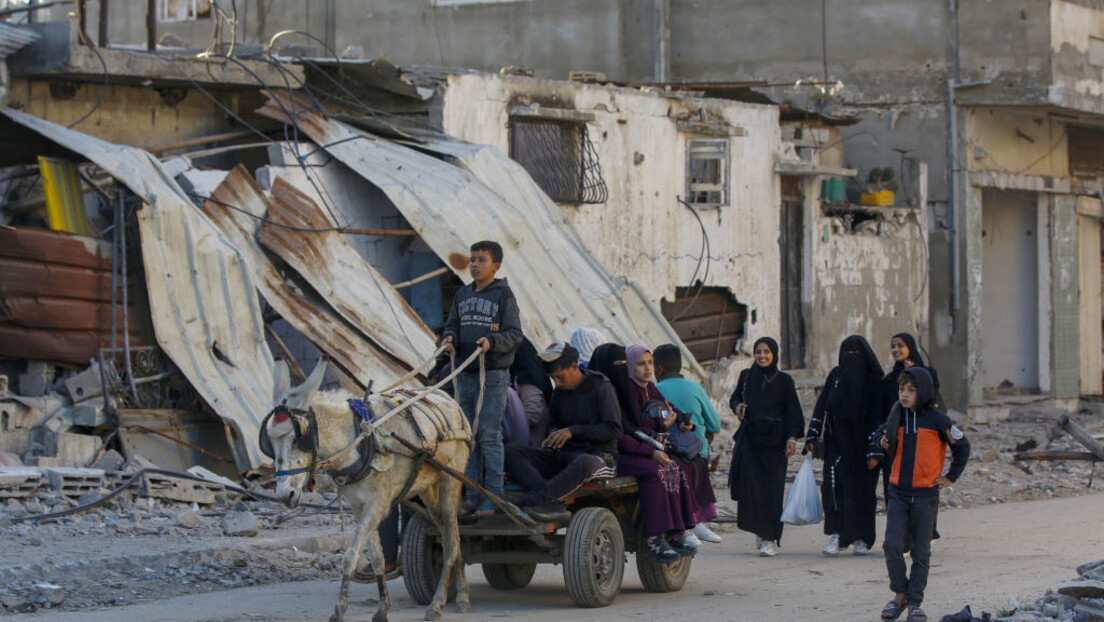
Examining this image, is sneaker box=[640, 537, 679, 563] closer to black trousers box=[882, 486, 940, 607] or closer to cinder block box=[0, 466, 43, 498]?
black trousers box=[882, 486, 940, 607]

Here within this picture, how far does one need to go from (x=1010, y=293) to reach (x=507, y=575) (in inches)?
715

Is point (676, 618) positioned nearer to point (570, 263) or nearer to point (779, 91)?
point (570, 263)

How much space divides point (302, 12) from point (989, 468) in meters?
12.8

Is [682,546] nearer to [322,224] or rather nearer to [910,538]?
[910,538]

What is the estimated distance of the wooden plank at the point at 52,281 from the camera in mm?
12328

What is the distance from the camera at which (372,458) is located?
306 inches

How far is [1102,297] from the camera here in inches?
1069

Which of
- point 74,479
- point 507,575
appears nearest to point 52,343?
point 74,479

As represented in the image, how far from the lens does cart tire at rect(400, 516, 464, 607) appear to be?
8773 millimetres

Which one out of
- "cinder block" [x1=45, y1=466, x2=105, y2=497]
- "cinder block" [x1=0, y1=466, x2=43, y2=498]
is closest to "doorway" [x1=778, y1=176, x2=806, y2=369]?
"cinder block" [x1=45, y1=466, x2=105, y2=497]

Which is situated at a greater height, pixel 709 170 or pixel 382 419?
pixel 709 170

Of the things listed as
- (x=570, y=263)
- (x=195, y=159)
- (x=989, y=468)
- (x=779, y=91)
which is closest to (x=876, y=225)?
(x=779, y=91)

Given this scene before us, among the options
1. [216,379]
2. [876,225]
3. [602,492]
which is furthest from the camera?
[876,225]

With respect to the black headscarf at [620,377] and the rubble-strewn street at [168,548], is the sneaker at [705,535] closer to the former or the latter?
the rubble-strewn street at [168,548]
